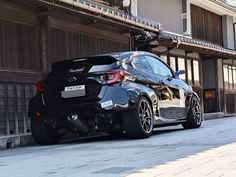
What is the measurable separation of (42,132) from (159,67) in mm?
2815

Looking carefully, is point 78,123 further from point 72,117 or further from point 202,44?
point 202,44

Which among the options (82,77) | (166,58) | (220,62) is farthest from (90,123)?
(220,62)

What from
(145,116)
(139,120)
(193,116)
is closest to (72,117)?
(139,120)

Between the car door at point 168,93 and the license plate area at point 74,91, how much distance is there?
167 centimetres

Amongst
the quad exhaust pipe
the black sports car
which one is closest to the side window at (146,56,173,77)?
the black sports car

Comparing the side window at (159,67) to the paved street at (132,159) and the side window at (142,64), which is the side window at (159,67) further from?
the paved street at (132,159)

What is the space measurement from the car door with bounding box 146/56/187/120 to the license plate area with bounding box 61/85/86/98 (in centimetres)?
167

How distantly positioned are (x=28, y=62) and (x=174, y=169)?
22.2 feet

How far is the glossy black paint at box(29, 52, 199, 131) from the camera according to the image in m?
9.12

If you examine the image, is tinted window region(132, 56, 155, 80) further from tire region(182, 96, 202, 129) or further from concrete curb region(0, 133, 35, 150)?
concrete curb region(0, 133, 35, 150)

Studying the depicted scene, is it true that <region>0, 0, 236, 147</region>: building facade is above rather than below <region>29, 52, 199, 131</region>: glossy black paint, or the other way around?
above

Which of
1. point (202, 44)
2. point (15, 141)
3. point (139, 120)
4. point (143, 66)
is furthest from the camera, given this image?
point (202, 44)

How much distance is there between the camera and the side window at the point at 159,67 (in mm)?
10609

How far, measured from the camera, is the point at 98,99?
912 centimetres
